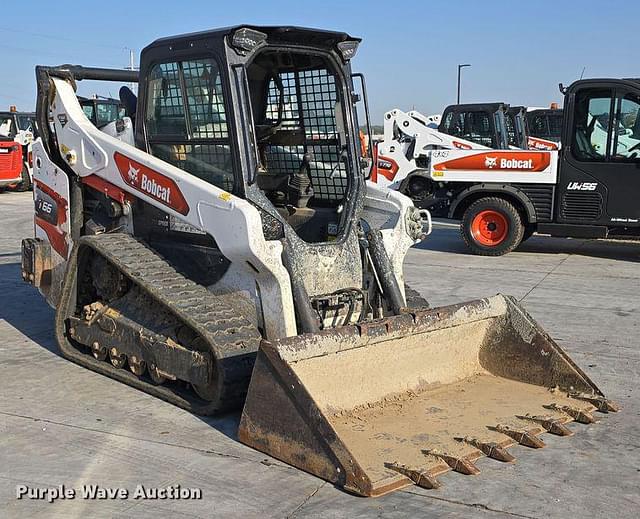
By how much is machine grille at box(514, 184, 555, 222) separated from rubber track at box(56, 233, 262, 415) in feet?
23.5

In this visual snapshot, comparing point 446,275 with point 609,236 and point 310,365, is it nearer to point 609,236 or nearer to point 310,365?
point 609,236

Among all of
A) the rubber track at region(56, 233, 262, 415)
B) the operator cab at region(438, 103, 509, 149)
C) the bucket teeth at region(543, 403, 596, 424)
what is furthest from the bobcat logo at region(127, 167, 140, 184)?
the operator cab at region(438, 103, 509, 149)

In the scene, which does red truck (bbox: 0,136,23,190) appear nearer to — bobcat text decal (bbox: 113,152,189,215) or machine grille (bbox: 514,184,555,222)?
machine grille (bbox: 514,184,555,222)

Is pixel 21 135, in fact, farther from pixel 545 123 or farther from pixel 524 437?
pixel 524 437

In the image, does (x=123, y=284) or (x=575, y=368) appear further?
(x=123, y=284)

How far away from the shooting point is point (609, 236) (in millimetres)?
11742

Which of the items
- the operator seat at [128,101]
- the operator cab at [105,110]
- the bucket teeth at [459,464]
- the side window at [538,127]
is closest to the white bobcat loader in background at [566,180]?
the operator cab at [105,110]

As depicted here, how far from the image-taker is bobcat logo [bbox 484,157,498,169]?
40.1ft

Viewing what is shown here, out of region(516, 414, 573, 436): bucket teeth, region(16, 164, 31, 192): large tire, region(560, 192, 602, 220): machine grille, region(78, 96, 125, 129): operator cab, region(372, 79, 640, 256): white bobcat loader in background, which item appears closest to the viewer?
region(516, 414, 573, 436): bucket teeth

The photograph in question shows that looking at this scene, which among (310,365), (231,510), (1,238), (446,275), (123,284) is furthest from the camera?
(1,238)

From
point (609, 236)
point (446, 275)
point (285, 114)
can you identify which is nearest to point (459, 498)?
point (285, 114)

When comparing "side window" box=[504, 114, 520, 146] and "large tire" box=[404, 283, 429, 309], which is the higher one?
"side window" box=[504, 114, 520, 146]

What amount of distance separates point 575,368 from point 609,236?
6773 mm

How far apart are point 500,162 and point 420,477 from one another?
28.2ft
